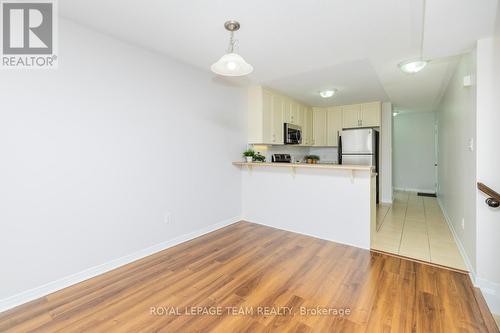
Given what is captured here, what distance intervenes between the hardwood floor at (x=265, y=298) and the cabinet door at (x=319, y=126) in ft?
12.0

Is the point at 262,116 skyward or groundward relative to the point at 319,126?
groundward

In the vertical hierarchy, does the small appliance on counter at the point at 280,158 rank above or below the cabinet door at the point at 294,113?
below

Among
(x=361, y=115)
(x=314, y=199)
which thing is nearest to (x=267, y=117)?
(x=314, y=199)

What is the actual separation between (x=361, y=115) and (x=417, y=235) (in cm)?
299

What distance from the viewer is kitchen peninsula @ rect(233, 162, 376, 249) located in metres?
2.89

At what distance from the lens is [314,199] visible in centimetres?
328

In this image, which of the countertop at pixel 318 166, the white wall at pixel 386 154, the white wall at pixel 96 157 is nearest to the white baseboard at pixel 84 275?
the white wall at pixel 96 157

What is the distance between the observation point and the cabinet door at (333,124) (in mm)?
5609

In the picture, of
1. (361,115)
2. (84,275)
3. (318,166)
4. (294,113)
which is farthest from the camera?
(361,115)

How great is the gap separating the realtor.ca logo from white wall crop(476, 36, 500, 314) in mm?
3831

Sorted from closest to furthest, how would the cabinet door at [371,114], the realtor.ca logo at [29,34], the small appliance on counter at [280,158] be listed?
1. the realtor.ca logo at [29,34]
2. the small appliance on counter at [280,158]
3. the cabinet door at [371,114]

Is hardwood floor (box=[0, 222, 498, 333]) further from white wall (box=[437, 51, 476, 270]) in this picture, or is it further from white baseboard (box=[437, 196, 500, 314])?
white wall (box=[437, 51, 476, 270])

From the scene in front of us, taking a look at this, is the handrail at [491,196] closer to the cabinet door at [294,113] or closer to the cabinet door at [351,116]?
the cabinet door at [294,113]

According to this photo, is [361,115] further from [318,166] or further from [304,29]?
[304,29]
